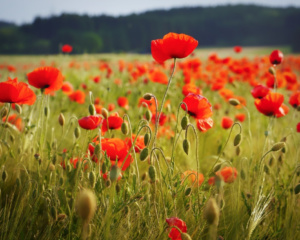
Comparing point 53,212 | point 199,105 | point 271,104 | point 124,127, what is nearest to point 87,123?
point 124,127

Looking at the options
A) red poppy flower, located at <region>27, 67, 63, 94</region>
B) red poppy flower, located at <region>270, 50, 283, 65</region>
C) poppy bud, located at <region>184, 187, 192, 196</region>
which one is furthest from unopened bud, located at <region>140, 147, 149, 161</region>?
red poppy flower, located at <region>270, 50, 283, 65</region>

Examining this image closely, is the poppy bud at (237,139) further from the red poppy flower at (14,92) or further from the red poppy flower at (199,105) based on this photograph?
the red poppy flower at (14,92)

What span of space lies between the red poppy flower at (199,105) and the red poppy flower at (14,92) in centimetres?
65

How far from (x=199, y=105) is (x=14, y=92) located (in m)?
0.73

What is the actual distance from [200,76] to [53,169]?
9.16 feet

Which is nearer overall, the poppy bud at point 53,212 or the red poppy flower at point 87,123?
the poppy bud at point 53,212

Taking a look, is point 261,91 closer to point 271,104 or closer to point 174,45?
point 271,104

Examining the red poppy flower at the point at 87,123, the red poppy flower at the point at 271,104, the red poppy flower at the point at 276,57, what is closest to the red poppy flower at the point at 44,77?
the red poppy flower at the point at 87,123

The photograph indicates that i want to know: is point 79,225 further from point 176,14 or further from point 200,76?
point 176,14

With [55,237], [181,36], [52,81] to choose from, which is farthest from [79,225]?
[181,36]

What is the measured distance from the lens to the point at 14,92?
124 centimetres

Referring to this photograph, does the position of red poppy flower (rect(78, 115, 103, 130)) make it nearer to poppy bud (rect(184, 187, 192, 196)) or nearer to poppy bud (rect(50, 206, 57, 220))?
poppy bud (rect(50, 206, 57, 220))

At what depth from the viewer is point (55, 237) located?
106 centimetres

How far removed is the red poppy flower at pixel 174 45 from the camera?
1.22 m
